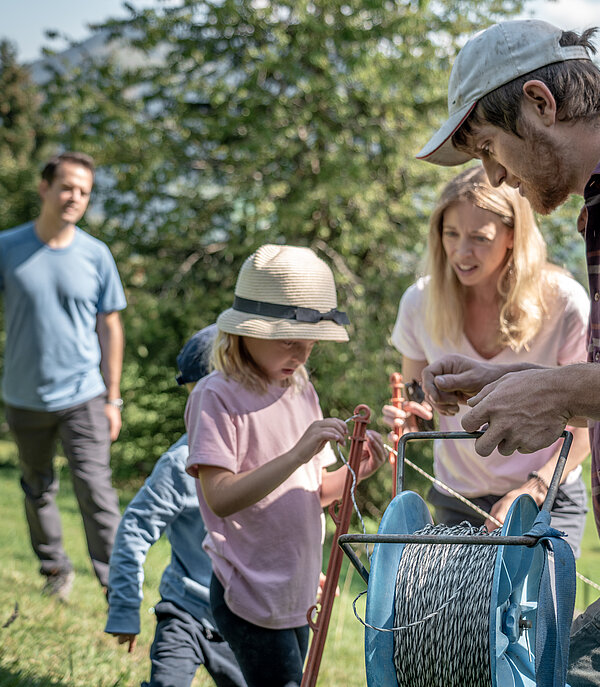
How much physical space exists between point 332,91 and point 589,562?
7909 millimetres

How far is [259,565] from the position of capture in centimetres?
272

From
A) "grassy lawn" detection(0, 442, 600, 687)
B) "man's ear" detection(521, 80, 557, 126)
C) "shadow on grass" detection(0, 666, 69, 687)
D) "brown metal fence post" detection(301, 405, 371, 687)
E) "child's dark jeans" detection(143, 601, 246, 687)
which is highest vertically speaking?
"man's ear" detection(521, 80, 557, 126)

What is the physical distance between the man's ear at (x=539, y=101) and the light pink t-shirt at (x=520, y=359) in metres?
1.21

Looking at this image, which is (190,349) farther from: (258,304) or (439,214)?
(439,214)

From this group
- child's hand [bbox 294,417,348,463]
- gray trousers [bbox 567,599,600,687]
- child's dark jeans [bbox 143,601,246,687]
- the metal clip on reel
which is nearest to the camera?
the metal clip on reel

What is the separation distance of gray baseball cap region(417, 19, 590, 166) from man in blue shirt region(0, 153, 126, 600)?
354cm

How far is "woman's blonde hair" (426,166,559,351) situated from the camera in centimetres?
321

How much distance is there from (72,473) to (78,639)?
1.22m

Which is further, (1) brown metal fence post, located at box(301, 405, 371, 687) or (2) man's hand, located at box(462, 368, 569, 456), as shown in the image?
(1) brown metal fence post, located at box(301, 405, 371, 687)

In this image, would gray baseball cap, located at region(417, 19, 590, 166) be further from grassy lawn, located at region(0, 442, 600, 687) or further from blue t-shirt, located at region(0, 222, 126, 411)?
blue t-shirt, located at region(0, 222, 126, 411)

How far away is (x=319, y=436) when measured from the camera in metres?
2.43

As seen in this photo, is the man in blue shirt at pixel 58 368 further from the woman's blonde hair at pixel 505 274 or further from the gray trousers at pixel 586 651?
the gray trousers at pixel 586 651

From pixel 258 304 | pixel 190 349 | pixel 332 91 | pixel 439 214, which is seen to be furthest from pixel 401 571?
pixel 332 91

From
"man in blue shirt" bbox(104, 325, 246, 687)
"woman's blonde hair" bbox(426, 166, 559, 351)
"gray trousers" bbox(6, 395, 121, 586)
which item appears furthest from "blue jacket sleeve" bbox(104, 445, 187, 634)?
"gray trousers" bbox(6, 395, 121, 586)
